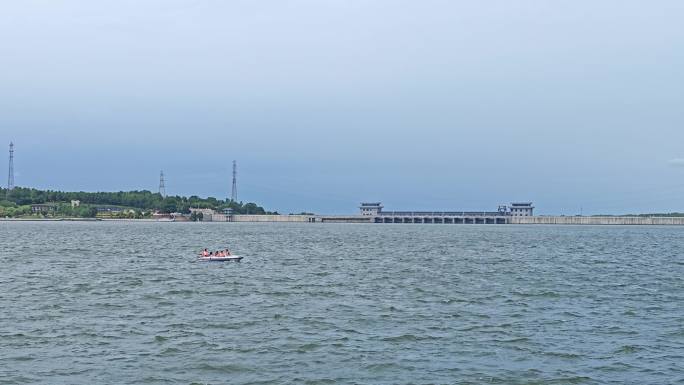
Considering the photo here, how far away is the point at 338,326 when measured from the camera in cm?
3606

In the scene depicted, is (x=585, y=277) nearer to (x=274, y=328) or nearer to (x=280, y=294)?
(x=280, y=294)

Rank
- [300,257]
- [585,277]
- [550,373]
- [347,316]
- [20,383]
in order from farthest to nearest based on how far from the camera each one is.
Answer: [300,257]
[585,277]
[347,316]
[550,373]
[20,383]

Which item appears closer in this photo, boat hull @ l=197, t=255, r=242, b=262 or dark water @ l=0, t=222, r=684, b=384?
dark water @ l=0, t=222, r=684, b=384

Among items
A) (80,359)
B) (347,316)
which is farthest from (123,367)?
(347,316)

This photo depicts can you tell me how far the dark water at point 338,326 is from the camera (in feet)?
88.3

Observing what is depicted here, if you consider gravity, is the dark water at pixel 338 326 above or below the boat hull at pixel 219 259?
below

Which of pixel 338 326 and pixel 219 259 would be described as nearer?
pixel 338 326

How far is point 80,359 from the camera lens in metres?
28.3

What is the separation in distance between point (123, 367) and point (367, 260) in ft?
185

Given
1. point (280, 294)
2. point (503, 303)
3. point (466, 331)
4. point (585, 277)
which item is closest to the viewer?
point (466, 331)

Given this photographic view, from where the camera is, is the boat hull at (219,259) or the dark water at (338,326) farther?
the boat hull at (219,259)

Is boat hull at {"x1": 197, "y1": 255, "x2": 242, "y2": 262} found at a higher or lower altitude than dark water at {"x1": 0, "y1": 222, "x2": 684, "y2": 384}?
higher

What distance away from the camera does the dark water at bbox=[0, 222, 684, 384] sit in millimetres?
26922

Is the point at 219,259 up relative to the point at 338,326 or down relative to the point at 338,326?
up
